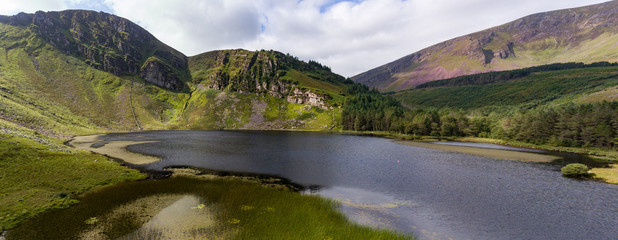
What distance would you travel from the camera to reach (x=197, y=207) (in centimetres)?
2962

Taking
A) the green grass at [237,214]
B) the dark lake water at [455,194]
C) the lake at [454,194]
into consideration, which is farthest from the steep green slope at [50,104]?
the green grass at [237,214]

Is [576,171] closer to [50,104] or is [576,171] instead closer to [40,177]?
[40,177]

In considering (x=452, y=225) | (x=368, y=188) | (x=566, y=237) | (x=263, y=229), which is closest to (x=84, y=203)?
(x=263, y=229)

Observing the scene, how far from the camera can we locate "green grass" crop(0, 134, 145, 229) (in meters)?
26.5

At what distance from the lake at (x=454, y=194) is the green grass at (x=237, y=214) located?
4.89m

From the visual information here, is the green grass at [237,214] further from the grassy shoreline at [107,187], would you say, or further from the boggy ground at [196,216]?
the grassy shoreline at [107,187]

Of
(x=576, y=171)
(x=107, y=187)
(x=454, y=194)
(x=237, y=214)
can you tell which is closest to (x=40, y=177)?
(x=107, y=187)

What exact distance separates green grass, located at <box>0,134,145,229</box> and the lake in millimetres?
11504

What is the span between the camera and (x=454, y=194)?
39.9 metres

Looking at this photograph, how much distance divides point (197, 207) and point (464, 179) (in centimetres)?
5213

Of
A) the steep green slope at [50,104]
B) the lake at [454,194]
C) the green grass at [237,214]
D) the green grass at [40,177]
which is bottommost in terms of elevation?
the lake at [454,194]

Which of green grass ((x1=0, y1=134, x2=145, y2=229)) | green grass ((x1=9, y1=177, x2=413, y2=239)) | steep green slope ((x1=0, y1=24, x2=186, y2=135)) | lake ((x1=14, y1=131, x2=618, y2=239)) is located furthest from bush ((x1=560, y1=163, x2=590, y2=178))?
steep green slope ((x1=0, y1=24, x2=186, y2=135))

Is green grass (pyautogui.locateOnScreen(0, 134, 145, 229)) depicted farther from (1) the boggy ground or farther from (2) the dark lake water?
(2) the dark lake water

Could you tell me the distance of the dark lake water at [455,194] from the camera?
27.8 metres
